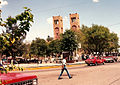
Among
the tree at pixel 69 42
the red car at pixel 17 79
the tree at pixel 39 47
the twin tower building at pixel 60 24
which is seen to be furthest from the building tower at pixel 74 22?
the red car at pixel 17 79

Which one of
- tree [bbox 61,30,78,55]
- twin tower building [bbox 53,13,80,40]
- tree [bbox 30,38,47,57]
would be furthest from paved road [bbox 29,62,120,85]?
twin tower building [bbox 53,13,80,40]

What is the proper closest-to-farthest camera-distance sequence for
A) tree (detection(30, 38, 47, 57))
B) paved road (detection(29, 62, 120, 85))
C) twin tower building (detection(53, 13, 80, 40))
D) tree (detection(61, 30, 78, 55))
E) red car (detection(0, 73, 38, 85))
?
1. red car (detection(0, 73, 38, 85))
2. paved road (detection(29, 62, 120, 85))
3. tree (detection(61, 30, 78, 55))
4. tree (detection(30, 38, 47, 57))
5. twin tower building (detection(53, 13, 80, 40))

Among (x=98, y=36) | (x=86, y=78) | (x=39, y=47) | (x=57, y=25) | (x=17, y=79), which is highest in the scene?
(x=57, y=25)

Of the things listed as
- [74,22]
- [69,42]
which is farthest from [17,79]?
[74,22]

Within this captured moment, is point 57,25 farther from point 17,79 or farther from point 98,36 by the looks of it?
point 17,79

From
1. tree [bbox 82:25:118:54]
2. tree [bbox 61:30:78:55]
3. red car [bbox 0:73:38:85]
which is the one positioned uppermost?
tree [bbox 82:25:118:54]

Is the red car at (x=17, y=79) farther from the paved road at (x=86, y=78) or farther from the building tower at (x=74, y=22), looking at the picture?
the building tower at (x=74, y=22)

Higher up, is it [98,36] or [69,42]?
[98,36]

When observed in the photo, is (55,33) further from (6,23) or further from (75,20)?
(6,23)

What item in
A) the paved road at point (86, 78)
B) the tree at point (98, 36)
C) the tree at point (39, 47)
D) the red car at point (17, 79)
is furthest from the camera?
the tree at point (39, 47)

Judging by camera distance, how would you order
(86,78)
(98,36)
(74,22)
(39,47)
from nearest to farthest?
1. (86,78)
2. (98,36)
3. (39,47)
4. (74,22)

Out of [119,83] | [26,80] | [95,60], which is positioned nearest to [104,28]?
[95,60]

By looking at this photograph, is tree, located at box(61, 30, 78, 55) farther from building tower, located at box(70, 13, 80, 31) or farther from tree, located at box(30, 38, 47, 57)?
building tower, located at box(70, 13, 80, 31)

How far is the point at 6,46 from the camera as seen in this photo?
4.01 m
